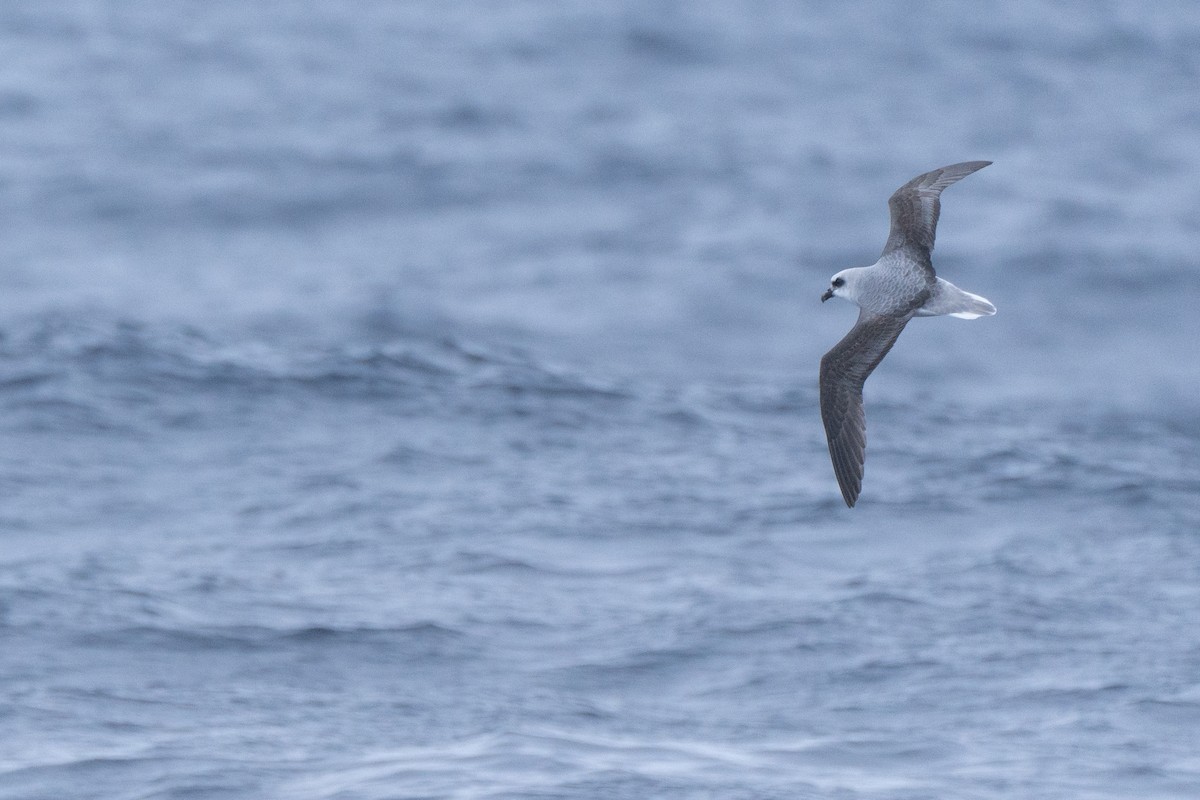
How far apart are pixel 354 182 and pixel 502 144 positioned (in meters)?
2.56

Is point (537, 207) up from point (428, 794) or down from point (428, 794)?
up

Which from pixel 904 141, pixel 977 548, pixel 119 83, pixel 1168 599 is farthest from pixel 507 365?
pixel 119 83

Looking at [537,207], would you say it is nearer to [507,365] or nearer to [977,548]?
[507,365]

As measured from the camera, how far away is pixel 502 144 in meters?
26.1

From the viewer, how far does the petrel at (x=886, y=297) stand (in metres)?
9.38

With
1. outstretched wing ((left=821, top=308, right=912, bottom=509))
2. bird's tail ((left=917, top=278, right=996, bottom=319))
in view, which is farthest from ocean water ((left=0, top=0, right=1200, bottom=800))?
bird's tail ((left=917, top=278, right=996, bottom=319))

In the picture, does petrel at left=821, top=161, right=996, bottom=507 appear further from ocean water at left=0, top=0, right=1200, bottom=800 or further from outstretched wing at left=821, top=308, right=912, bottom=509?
ocean water at left=0, top=0, right=1200, bottom=800

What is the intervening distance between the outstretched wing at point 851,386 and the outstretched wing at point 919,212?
0.37 meters

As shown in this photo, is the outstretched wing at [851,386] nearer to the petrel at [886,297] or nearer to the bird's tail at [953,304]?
the petrel at [886,297]

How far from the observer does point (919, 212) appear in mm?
9477

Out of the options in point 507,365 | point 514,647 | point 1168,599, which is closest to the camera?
point 514,647

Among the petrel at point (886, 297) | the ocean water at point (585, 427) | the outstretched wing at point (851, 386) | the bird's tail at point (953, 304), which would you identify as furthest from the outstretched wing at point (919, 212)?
the ocean water at point (585, 427)

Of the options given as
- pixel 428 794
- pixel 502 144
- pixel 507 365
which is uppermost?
pixel 502 144

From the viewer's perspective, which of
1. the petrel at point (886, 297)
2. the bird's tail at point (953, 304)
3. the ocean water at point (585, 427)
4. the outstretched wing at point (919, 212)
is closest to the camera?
the bird's tail at point (953, 304)
